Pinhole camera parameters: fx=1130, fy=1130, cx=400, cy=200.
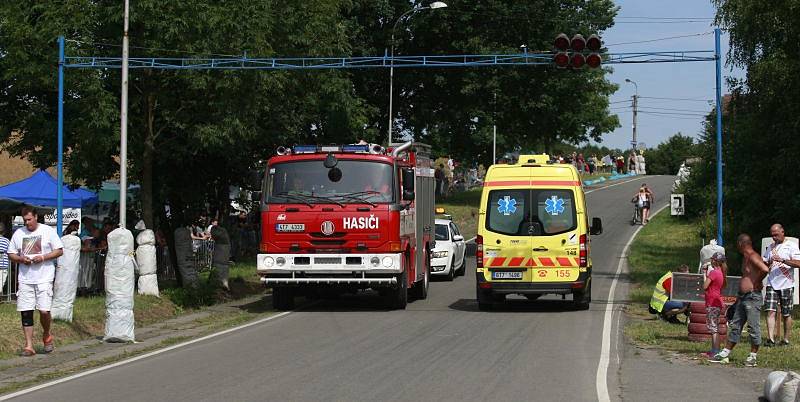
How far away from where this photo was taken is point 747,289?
48.9 feet

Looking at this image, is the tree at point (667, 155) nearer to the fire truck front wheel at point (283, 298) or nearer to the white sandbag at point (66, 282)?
the fire truck front wheel at point (283, 298)

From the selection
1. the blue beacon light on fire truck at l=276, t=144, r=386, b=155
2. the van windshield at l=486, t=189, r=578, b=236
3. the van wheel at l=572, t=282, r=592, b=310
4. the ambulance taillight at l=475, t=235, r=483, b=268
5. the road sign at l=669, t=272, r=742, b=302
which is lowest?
the van wheel at l=572, t=282, r=592, b=310

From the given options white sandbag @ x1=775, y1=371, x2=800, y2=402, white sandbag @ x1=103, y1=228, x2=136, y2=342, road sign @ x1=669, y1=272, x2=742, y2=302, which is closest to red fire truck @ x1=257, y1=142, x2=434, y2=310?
white sandbag @ x1=103, y1=228, x2=136, y2=342

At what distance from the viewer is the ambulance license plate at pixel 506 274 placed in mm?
21839

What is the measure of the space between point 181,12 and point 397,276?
775 centimetres

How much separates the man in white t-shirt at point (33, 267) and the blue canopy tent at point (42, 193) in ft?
58.8

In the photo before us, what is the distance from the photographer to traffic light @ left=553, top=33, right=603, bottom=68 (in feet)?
70.4

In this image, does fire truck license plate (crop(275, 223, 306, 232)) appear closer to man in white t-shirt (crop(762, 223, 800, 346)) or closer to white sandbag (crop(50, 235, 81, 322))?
white sandbag (crop(50, 235, 81, 322))

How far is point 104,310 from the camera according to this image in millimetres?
19500

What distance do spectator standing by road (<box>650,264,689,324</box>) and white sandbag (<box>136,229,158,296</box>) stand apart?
9473 mm

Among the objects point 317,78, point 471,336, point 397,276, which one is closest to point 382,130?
point 317,78

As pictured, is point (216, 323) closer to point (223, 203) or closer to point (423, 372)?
point (423, 372)

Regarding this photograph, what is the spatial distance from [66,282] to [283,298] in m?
5.69

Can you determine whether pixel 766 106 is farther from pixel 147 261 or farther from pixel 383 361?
pixel 383 361
